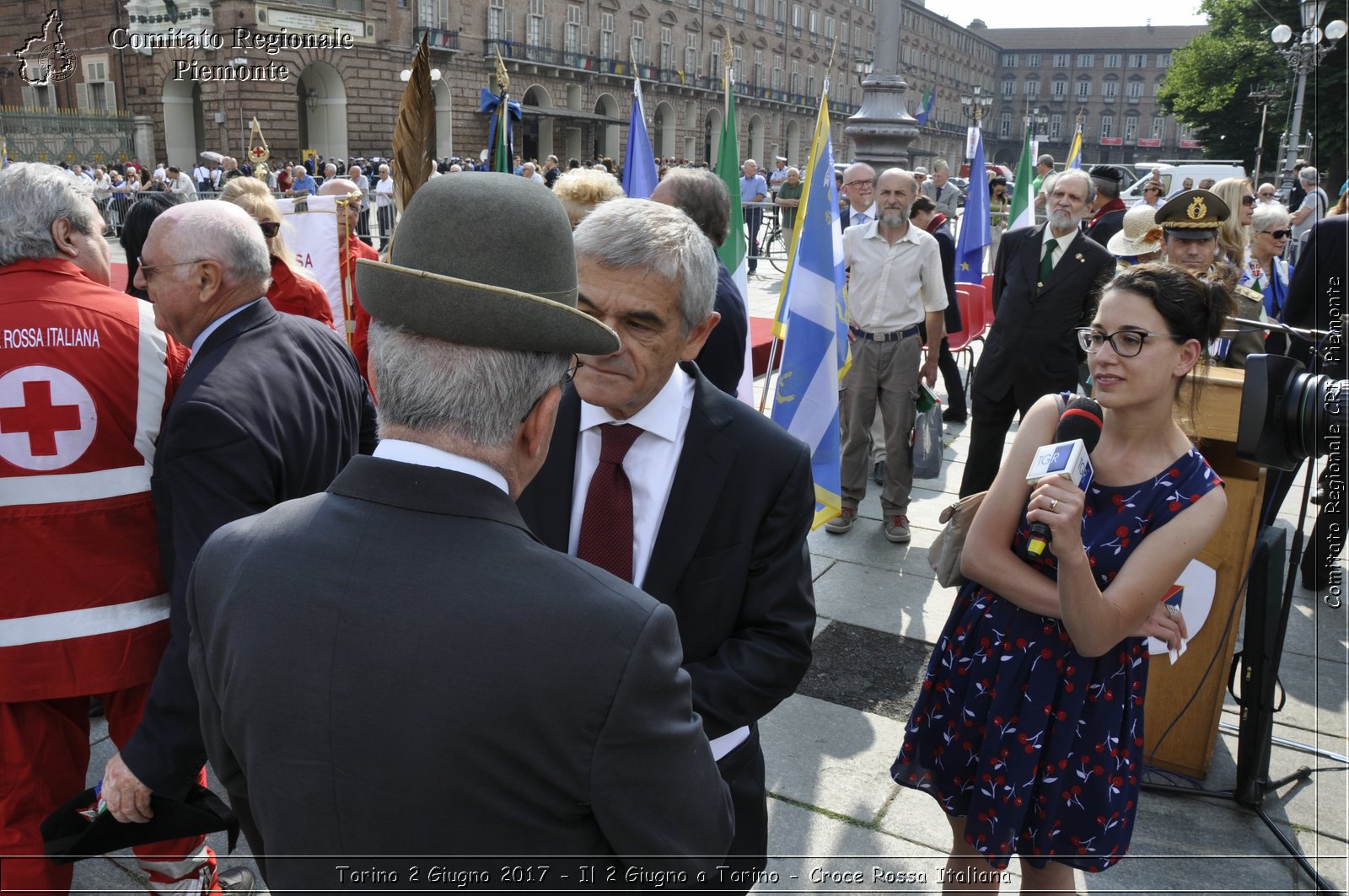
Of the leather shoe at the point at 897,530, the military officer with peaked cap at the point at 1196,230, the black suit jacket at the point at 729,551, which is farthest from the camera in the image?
the leather shoe at the point at 897,530

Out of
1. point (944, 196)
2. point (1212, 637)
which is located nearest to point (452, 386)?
point (1212, 637)

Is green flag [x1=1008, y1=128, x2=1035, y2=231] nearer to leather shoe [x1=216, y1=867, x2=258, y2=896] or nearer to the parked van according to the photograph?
leather shoe [x1=216, y1=867, x2=258, y2=896]

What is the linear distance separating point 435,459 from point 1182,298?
184 cm

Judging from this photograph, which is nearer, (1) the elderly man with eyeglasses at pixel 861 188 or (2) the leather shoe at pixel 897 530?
(2) the leather shoe at pixel 897 530

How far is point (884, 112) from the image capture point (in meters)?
9.34

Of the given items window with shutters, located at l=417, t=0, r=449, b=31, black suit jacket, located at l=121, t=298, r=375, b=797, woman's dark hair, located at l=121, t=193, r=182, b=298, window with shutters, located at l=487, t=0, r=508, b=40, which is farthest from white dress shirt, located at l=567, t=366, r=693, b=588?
window with shutters, located at l=487, t=0, r=508, b=40

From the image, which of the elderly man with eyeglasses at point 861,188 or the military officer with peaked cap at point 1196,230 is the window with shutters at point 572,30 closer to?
the elderly man with eyeglasses at point 861,188

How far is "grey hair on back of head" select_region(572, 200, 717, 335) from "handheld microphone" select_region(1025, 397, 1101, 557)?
75 centimetres

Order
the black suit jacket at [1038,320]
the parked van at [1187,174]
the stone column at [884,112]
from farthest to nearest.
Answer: the parked van at [1187,174] → the stone column at [884,112] → the black suit jacket at [1038,320]

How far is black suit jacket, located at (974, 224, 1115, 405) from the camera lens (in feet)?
16.6

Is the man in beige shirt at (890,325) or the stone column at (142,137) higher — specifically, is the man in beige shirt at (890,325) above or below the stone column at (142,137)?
below

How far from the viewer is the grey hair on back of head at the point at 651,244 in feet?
5.66

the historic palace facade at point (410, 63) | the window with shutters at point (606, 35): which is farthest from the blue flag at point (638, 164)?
the window with shutters at point (606, 35)

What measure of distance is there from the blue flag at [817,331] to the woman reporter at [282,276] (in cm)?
213
